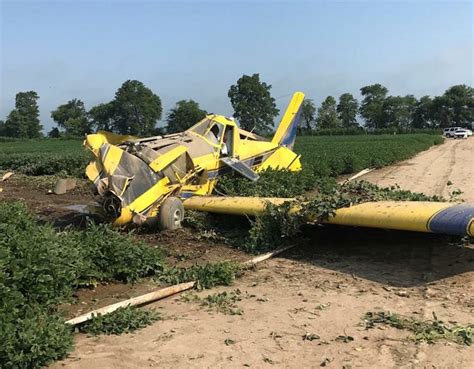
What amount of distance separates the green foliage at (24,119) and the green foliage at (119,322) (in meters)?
120

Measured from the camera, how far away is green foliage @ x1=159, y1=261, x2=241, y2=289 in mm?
6980

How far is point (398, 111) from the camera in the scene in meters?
122

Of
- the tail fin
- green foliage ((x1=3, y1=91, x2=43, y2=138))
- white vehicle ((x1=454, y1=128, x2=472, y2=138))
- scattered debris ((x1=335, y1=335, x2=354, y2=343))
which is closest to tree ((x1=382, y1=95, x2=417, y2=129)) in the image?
white vehicle ((x1=454, y1=128, x2=472, y2=138))

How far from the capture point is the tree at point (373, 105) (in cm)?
12594

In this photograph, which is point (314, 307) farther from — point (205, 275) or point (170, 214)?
point (170, 214)

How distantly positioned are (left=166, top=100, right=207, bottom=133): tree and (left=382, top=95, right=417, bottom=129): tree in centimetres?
4779

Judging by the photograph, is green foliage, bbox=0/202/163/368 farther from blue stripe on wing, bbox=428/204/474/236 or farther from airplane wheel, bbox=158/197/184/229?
blue stripe on wing, bbox=428/204/474/236

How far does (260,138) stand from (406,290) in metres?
8.55

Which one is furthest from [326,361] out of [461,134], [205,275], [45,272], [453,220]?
[461,134]

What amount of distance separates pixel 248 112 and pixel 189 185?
102749 mm

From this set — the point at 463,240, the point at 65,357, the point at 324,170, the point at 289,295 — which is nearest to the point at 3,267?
the point at 65,357

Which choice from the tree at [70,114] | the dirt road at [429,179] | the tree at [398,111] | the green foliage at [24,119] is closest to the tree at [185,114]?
the tree at [70,114]

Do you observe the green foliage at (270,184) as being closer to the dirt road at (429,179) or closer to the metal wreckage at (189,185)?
the metal wreckage at (189,185)

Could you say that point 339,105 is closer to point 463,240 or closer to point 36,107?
point 36,107
